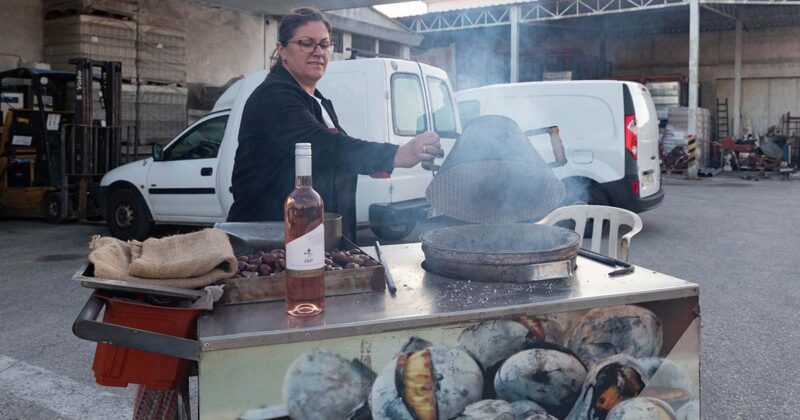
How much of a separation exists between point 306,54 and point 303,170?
993 mm

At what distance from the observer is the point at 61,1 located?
11930mm

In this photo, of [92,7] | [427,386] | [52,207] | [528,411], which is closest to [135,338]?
[427,386]

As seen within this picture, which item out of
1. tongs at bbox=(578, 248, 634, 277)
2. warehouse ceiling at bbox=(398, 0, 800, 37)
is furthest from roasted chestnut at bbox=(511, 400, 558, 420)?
warehouse ceiling at bbox=(398, 0, 800, 37)

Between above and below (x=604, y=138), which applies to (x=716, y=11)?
above

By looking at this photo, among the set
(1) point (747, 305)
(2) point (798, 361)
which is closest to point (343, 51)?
(1) point (747, 305)

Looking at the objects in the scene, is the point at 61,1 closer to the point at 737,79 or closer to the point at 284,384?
the point at 284,384

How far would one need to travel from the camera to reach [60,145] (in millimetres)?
10352

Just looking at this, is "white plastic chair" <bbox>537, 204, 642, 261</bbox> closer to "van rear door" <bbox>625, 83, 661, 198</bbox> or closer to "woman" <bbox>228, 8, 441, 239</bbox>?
"woman" <bbox>228, 8, 441, 239</bbox>

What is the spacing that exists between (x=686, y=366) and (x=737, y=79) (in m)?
26.0

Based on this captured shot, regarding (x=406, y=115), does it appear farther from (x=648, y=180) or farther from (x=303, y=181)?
(x=303, y=181)

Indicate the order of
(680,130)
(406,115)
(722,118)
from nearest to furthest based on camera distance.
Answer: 1. (406,115)
2. (680,130)
3. (722,118)

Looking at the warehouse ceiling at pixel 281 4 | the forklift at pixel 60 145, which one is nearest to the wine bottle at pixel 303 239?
the forklift at pixel 60 145

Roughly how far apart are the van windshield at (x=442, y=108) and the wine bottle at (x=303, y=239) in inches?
232

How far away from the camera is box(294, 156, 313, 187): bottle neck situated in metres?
1.91
